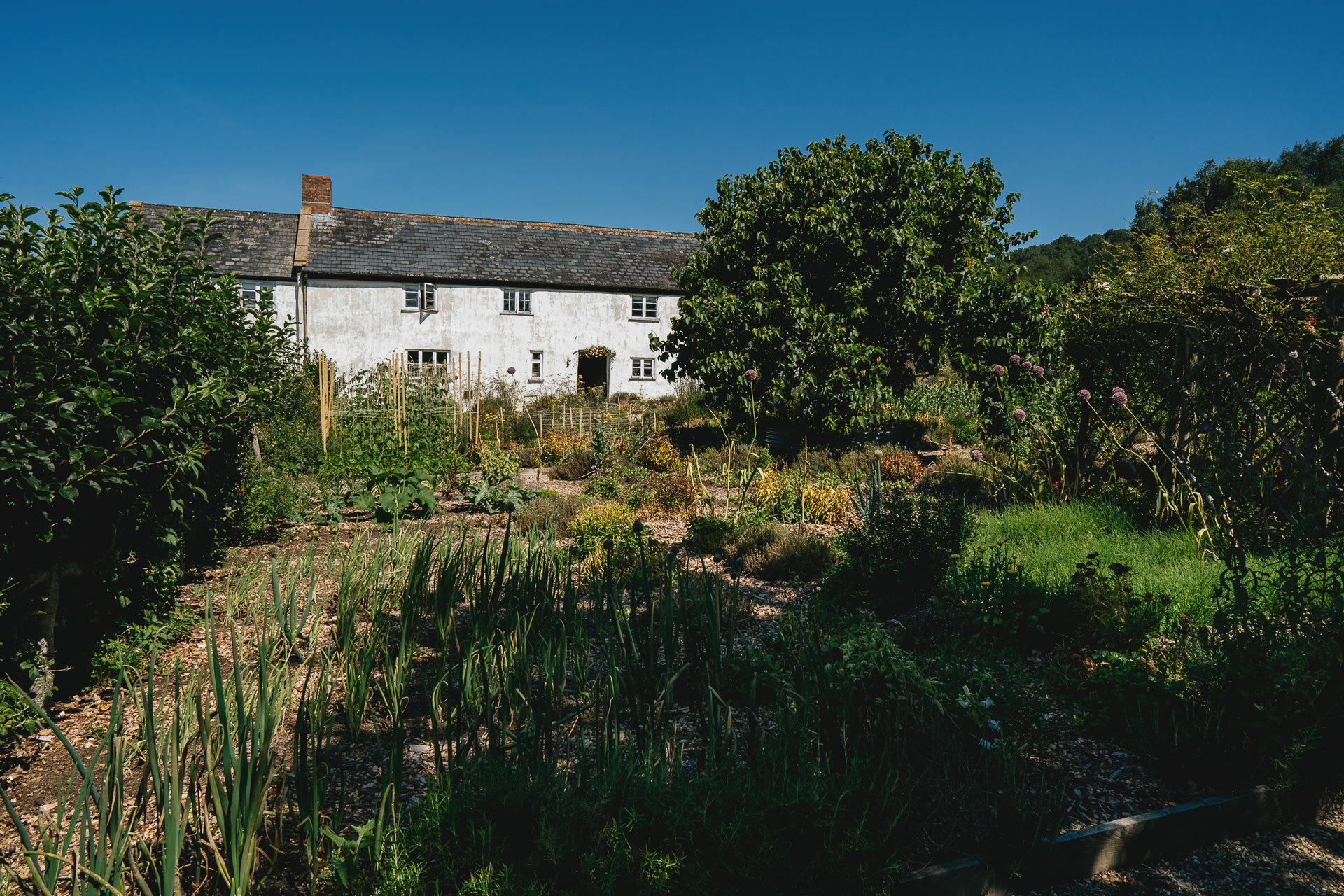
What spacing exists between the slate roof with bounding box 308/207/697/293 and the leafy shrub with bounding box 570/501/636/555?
18.2 m

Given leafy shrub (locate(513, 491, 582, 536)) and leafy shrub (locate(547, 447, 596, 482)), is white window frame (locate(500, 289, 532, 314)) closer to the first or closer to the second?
leafy shrub (locate(547, 447, 596, 482))

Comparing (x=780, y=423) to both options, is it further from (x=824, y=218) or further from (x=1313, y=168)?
(x=1313, y=168)

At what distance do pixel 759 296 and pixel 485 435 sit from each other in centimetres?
542

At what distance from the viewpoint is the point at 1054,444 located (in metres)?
7.11

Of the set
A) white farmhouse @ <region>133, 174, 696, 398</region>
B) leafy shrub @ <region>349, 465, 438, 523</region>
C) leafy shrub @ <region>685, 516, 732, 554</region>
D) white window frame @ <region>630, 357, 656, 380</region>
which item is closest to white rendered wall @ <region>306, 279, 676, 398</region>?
white farmhouse @ <region>133, 174, 696, 398</region>

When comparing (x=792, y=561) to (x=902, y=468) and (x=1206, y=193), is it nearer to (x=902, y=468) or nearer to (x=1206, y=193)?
(x=902, y=468)

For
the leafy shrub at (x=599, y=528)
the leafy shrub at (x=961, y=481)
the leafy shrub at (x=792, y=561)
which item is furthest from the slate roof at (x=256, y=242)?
the leafy shrub at (x=792, y=561)

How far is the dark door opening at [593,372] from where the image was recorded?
25.6m

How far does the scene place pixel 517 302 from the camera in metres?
24.3

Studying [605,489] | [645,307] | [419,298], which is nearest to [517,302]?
[419,298]

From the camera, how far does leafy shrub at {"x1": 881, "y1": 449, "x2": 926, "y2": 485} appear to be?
10.1 m

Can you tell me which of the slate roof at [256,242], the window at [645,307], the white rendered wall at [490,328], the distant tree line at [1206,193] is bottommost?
the white rendered wall at [490,328]

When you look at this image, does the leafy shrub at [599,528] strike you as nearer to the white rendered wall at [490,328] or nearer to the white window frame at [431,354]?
the white rendered wall at [490,328]

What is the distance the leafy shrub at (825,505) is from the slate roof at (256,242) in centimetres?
1999
